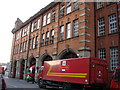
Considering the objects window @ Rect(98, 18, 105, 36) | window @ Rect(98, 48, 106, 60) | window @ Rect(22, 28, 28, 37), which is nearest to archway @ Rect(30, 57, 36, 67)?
window @ Rect(22, 28, 28, 37)

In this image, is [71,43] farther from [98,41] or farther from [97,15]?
[97,15]

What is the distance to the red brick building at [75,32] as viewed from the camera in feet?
56.2

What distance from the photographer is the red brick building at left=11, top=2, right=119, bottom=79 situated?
56.2 feet

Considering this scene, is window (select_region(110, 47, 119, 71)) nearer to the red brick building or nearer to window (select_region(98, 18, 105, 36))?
the red brick building

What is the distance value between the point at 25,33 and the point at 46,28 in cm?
982

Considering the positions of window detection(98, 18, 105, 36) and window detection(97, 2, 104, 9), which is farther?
window detection(97, 2, 104, 9)

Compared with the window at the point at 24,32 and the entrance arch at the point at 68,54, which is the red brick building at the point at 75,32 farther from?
the window at the point at 24,32

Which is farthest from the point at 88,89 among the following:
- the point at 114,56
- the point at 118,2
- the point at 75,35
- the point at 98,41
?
the point at 118,2

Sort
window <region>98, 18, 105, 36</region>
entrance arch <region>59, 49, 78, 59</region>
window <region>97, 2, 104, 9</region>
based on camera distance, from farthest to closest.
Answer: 1. entrance arch <region>59, 49, 78, 59</region>
2. window <region>97, 2, 104, 9</region>
3. window <region>98, 18, 105, 36</region>

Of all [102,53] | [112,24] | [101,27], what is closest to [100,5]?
[101,27]

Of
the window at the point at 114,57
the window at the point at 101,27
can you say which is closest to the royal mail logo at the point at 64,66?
the window at the point at 114,57

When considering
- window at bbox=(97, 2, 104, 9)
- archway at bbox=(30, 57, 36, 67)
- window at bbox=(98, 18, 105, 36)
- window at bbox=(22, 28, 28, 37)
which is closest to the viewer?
window at bbox=(98, 18, 105, 36)

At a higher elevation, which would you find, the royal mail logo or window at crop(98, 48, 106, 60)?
window at crop(98, 48, 106, 60)

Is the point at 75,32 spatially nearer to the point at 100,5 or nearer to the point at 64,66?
the point at 100,5
